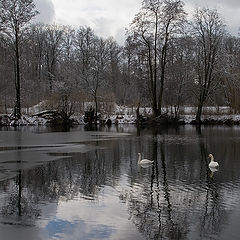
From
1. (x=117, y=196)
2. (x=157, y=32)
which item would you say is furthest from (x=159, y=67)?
(x=117, y=196)

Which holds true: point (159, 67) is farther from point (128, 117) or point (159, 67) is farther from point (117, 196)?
point (117, 196)

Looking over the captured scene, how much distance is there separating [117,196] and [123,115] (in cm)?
4101

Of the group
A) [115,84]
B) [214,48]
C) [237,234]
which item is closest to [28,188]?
[237,234]

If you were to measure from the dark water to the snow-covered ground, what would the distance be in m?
27.5

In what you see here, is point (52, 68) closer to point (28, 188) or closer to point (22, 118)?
point (22, 118)

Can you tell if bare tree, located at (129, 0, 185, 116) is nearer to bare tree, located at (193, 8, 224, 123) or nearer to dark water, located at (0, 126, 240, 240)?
bare tree, located at (193, 8, 224, 123)

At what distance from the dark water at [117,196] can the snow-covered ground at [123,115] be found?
90.3ft

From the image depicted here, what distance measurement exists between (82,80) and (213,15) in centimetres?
1883

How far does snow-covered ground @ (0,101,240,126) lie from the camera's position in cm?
4838

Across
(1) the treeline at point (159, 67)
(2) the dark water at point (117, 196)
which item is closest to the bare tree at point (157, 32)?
(1) the treeline at point (159, 67)

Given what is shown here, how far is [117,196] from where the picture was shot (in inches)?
477

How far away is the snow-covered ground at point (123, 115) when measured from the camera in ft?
159

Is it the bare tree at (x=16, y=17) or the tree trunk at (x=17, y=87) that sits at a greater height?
the bare tree at (x=16, y=17)

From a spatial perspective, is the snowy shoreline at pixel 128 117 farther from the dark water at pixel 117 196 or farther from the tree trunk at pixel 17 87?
the dark water at pixel 117 196
